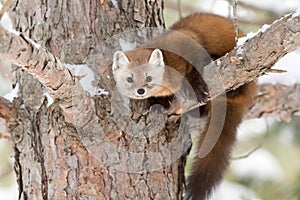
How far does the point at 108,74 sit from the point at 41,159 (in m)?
0.48

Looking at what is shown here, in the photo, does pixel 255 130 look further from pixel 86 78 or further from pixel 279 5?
pixel 86 78

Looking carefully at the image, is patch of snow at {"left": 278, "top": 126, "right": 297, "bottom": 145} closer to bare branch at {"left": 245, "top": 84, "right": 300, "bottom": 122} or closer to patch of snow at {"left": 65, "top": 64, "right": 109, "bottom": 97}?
bare branch at {"left": 245, "top": 84, "right": 300, "bottom": 122}

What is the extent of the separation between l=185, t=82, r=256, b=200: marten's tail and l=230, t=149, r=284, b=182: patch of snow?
2.01 metres

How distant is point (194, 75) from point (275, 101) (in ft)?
1.94

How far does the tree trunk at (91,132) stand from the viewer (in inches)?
98.3

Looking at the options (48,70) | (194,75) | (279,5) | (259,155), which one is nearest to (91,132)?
(48,70)

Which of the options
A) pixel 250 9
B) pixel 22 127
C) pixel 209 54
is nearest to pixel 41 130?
pixel 22 127

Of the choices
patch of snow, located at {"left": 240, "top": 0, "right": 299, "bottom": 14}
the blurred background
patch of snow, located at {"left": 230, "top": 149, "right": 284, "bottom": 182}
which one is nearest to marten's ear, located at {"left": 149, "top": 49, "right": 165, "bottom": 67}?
the blurred background

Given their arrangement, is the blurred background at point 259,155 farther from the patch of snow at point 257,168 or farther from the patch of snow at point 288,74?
the patch of snow at point 288,74

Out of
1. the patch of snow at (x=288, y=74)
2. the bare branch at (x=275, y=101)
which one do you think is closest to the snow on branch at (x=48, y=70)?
the bare branch at (x=275, y=101)

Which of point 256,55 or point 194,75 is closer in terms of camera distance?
point 256,55

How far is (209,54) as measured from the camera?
9.86ft

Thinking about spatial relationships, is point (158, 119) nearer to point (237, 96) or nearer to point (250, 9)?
point (237, 96)

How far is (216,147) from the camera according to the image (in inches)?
115
